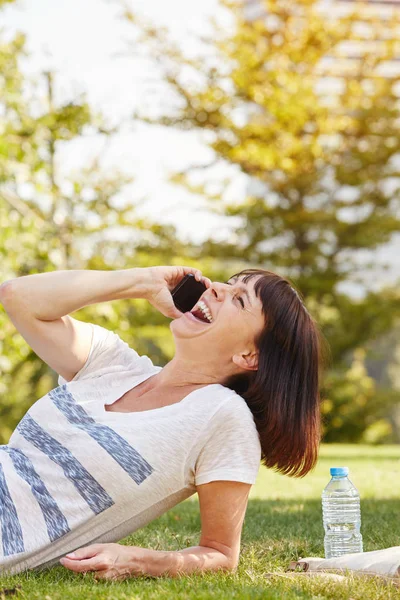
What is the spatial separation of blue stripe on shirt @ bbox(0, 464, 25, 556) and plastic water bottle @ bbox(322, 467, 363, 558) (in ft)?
4.25

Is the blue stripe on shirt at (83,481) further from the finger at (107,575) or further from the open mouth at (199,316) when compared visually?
the open mouth at (199,316)

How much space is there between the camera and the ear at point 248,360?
2658 mm

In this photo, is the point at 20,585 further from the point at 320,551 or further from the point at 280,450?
the point at 320,551

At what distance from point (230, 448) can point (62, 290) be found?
0.77 m

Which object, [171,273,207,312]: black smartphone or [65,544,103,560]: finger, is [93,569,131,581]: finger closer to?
[65,544,103,560]: finger

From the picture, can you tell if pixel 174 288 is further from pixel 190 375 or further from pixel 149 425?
pixel 149 425

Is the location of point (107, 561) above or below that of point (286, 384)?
below

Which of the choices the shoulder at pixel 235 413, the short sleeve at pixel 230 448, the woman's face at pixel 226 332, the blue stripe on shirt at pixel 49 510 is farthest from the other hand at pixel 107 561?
the woman's face at pixel 226 332

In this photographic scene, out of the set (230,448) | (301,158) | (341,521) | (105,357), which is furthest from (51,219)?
(230,448)

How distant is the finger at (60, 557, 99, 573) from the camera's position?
228cm

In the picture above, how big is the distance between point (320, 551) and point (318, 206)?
54.2ft

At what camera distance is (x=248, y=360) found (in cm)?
267

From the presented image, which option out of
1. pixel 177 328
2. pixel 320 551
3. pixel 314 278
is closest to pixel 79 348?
pixel 177 328

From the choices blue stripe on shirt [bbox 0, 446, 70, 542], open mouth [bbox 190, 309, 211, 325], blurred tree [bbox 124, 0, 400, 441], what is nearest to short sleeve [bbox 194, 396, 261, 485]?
open mouth [bbox 190, 309, 211, 325]
